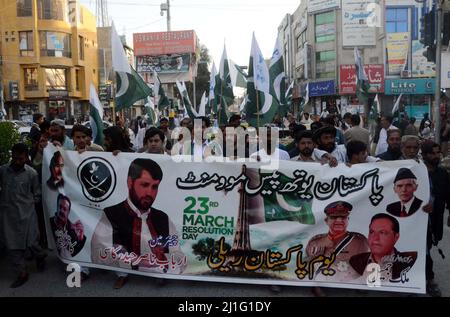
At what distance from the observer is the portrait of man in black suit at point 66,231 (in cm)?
520

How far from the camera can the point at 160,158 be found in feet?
16.6

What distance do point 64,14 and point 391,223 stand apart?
44.5 meters

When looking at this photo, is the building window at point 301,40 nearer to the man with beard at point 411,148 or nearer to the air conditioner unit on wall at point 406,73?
the air conditioner unit on wall at point 406,73

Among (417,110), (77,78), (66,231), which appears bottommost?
(66,231)

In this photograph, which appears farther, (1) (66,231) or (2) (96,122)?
(2) (96,122)

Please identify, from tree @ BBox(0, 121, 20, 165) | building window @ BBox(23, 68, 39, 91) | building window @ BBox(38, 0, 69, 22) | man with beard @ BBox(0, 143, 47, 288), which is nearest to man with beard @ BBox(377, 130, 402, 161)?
man with beard @ BBox(0, 143, 47, 288)

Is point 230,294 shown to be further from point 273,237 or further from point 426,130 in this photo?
point 426,130

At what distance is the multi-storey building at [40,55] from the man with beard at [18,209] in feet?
120

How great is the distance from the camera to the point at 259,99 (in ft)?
27.5

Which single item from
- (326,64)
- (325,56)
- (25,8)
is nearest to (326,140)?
(326,64)

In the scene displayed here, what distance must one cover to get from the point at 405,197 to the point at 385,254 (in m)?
0.57

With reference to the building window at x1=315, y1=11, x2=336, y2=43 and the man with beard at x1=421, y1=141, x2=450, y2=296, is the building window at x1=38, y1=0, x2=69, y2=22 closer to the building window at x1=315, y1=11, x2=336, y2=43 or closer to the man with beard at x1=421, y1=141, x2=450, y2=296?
the building window at x1=315, y1=11, x2=336, y2=43

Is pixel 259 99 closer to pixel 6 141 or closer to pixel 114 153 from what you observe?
pixel 114 153
